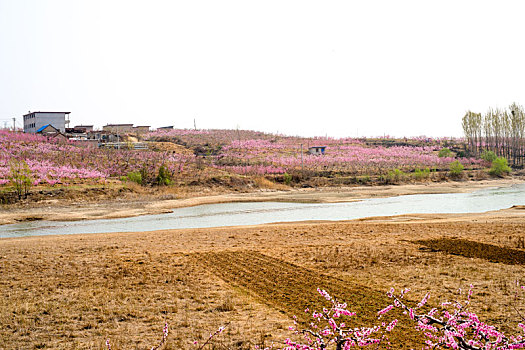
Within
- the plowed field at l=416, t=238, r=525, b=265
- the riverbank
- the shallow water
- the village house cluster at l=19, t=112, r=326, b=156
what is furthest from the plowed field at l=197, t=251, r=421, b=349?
the village house cluster at l=19, t=112, r=326, b=156

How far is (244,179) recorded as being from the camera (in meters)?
57.1

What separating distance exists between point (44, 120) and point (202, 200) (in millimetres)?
51504

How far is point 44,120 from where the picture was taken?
264 feet

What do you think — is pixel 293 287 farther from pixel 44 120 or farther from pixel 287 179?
pixel 44 120

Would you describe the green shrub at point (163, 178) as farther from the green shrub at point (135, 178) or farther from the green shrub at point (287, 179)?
the green shrub at point (287, 179)

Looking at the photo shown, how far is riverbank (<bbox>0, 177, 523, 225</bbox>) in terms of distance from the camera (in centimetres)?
3413

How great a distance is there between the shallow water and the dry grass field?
29.4 feet

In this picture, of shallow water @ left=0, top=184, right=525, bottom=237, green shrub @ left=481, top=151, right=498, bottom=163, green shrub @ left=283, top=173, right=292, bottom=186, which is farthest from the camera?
green shrub @ left=481, top=151, right=498, bottom=163

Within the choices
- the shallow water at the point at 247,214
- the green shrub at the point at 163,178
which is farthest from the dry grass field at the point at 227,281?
the green shrub at the point at 163,178

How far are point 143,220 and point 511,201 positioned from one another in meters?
34.2

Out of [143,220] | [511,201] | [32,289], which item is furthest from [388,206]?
[32,289]

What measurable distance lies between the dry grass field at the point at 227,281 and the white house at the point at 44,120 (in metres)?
69.0

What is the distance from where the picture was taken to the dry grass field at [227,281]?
28.5 feet

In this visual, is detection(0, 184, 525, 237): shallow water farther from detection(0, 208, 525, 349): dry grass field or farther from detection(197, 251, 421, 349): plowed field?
detection(197, 251, 421, 349): plowed field
